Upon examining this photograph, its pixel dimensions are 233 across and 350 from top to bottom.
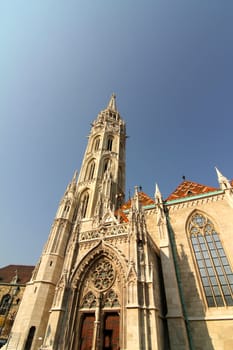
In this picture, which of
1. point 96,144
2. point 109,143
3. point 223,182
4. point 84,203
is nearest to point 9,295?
point 84,203

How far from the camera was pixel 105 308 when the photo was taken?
933 cm

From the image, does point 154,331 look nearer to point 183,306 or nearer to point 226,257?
point 183,306

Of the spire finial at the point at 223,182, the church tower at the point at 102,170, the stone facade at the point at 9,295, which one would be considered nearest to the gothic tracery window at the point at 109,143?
the church tower at the point at 102,170

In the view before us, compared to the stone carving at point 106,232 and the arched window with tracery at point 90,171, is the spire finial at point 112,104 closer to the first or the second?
the arched window with tracery at point 90,171

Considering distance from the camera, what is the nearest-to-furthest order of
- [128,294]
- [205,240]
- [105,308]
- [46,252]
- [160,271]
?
[128,294]
[105,308]
[160,271]
[205,240]
[46,252]

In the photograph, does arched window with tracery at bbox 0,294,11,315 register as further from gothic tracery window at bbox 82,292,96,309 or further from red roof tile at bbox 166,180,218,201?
red roof tile at bbox 166,180,218,201

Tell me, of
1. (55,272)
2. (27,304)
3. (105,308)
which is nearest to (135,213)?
(105,308)

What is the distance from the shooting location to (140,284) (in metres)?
8.44

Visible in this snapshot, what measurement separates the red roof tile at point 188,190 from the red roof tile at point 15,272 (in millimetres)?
21639

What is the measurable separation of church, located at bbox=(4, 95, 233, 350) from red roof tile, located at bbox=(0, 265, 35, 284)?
13879mm

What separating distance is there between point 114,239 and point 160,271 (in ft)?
11.8

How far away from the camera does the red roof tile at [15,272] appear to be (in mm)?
23986

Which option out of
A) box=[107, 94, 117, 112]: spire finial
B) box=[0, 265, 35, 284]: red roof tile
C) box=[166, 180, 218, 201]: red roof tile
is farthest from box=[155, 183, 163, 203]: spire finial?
box=[107, 94, 117, 112]: spire finial

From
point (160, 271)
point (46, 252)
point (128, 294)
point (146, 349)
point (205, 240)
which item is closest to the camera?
point (146, 349)
